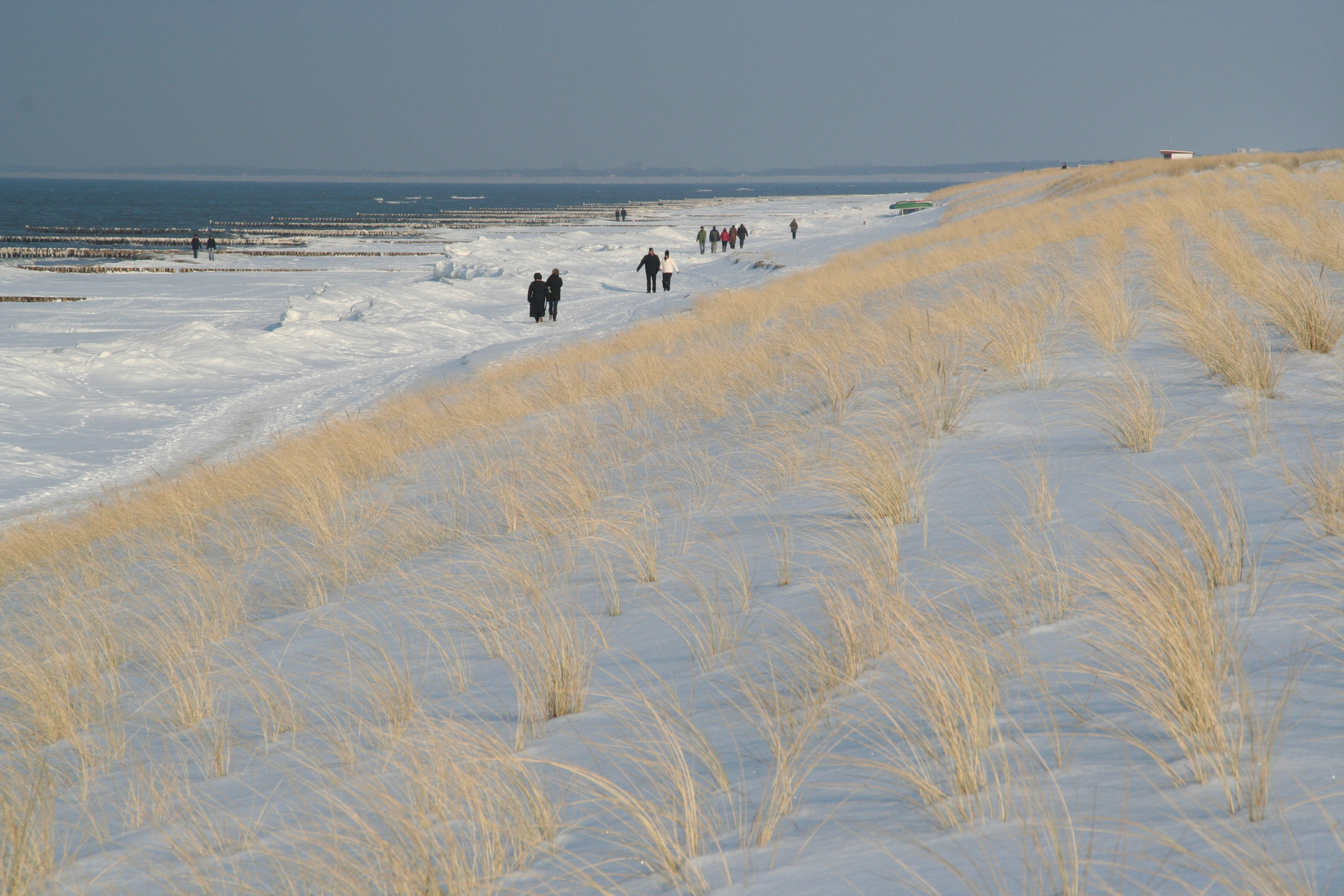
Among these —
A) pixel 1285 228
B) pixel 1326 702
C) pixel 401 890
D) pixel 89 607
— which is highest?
pixel 1285 228

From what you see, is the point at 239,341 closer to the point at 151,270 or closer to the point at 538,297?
the point at 538,297

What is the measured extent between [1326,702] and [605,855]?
6.36 ft

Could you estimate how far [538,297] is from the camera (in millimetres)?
24062

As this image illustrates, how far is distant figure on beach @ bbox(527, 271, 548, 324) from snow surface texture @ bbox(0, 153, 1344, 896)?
16.7m

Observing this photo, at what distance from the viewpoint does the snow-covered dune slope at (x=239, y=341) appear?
14.0m

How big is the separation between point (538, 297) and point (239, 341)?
23.7 ft

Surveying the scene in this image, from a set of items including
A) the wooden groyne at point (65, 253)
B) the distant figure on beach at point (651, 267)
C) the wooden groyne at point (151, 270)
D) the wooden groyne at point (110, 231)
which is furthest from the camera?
the wooden groyne at point (110, 231)

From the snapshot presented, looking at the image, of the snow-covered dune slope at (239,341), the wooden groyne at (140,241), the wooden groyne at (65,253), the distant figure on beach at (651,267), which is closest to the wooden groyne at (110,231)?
the wooden groyne at (140,241)

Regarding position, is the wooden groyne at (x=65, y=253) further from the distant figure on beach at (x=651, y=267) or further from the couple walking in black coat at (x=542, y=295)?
the couple walking in black coat at (x=542, y=295)

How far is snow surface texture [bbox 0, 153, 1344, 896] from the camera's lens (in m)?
2.31

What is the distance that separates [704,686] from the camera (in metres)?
3.32

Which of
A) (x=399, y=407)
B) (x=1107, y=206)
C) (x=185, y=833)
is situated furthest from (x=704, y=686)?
(x=1107, y=206)

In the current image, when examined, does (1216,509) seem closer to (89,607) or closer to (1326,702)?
(1326,702)

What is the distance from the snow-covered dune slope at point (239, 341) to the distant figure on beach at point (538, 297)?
59 centimetres
